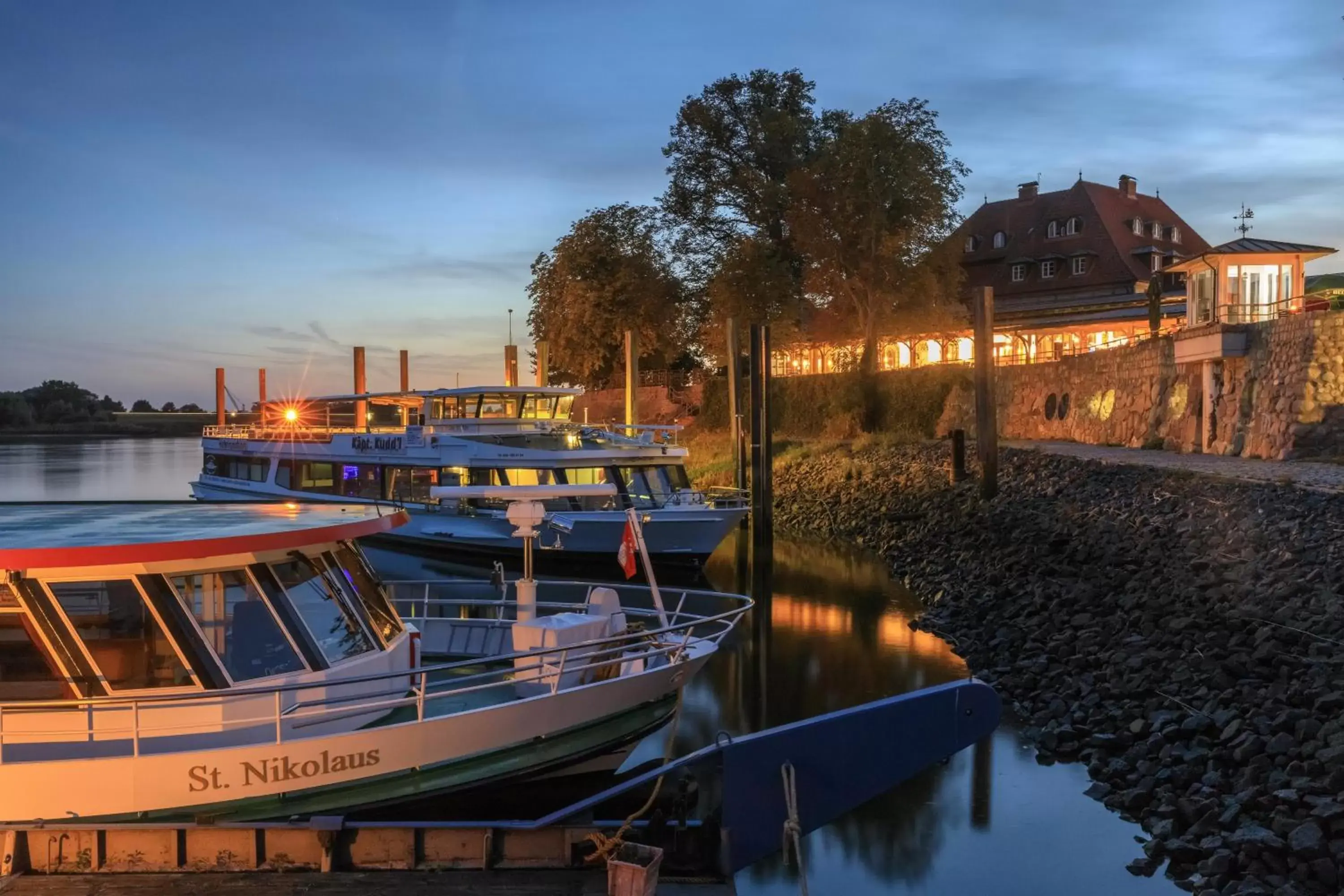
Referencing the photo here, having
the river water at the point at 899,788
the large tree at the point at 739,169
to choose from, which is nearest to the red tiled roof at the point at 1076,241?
the large tree at the point at 739,169

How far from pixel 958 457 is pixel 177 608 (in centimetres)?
2192

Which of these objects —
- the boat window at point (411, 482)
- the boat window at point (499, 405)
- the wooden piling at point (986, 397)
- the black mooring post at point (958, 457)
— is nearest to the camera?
A: the wooden piling at point (986, 397)

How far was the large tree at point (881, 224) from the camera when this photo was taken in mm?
35312

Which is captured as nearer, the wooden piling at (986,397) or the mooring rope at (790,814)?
the mooring rope at (790,814)

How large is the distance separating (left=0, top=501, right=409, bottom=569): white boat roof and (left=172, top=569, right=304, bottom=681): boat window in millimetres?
251

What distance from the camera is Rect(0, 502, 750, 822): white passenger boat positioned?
6.39m

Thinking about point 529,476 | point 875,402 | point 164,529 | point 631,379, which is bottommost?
point 529,476

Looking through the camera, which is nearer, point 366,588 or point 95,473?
point 366,588

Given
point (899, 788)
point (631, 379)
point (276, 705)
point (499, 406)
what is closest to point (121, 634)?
point (276, 705)

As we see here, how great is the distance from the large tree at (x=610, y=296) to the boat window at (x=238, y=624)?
40306mm

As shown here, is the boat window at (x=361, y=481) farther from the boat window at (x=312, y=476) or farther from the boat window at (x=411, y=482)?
the boat window at (x=312, y=476)

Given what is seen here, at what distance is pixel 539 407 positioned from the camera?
990 inches

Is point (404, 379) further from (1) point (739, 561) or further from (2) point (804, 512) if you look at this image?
(1) point (739, 561)

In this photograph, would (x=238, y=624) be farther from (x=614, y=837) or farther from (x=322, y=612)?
(x=614, y=837)
